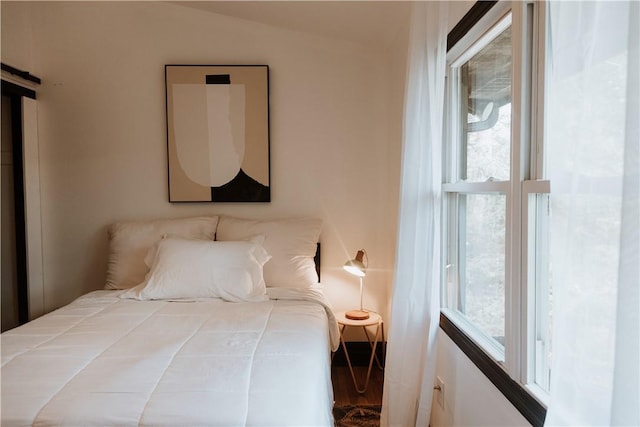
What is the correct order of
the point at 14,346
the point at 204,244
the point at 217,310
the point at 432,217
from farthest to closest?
the point at 204,244, the point at 217,310, the point at 432,217, the point at 14,346

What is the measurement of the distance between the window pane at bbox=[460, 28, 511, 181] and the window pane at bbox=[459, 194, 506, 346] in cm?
12

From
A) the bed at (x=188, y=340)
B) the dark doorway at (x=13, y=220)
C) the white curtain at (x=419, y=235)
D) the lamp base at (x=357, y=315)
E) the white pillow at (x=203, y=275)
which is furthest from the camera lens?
the dark doorway at (x=13, y=220)

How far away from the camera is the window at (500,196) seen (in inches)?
43.3

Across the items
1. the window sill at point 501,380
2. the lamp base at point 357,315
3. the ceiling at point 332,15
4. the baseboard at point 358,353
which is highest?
the ceiling at point 332,15

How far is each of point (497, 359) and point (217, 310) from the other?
1.35 metres

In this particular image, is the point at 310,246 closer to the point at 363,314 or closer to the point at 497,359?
the point at 363,314

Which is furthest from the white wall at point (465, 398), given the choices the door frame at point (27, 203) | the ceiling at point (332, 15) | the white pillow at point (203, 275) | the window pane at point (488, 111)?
the door frame at point (27, 203)

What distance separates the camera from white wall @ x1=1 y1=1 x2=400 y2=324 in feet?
9.21

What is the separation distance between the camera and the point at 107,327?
1765 millimetres

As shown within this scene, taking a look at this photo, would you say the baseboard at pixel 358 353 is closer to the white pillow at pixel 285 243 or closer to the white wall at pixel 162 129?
the white wall at pixel 162 129

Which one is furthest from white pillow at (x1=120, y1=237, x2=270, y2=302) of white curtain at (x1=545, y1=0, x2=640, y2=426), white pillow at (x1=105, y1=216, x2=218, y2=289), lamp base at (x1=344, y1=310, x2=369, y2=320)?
white curtain at (x1=545, y1=0, x2=640, y2=426)

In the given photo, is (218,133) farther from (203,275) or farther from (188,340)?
(188,340)

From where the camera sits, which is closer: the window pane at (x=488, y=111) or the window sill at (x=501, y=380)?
the window sill at (x=501, y=380)

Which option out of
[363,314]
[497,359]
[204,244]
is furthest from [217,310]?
[497,359]
